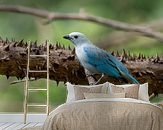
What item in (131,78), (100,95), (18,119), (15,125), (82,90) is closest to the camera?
(100,95)

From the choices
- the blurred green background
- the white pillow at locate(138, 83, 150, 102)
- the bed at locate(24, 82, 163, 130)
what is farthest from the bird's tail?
the bed at locate(24, 82, 163, 130)

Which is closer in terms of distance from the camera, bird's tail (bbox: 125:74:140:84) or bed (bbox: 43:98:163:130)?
bed (bbox: 43:98:163:130)

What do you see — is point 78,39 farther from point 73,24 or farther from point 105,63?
point 73,24

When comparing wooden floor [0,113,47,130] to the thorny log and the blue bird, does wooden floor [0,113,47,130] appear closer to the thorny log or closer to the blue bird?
the thorny log

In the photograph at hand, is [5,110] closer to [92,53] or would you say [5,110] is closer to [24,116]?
[24,116]

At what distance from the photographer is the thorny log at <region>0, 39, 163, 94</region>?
12.3 feet

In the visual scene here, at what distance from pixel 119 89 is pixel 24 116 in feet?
4.52

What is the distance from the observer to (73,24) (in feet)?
14.8

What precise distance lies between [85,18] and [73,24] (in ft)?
0.49

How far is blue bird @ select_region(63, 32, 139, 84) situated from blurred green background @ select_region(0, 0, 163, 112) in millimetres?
526

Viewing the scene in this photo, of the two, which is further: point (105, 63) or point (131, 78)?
point (105, 63)

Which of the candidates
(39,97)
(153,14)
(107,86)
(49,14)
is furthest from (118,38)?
(107,86)

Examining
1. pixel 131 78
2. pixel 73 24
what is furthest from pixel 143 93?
pixel 73 24

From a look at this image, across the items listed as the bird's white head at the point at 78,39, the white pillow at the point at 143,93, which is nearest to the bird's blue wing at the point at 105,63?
the bird's white head at the point at 78,39
